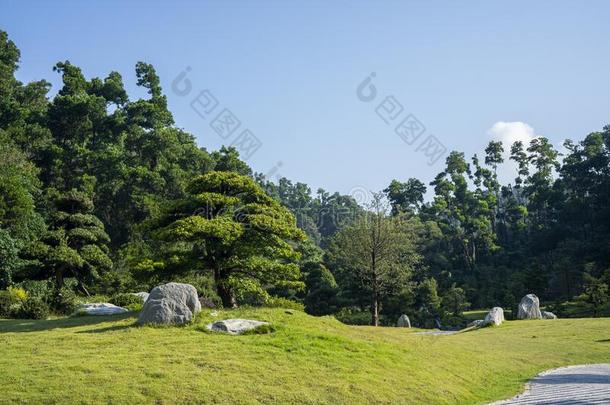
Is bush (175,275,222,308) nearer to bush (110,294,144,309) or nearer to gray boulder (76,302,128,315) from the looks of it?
bush (110,294,144,309)

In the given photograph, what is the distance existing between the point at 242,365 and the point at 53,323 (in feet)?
26.0

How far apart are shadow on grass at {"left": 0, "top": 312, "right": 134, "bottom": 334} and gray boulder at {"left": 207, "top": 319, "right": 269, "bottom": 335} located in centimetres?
362

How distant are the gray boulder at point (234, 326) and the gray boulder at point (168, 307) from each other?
2.83 ft

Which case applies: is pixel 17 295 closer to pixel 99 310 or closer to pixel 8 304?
pixel 8 304

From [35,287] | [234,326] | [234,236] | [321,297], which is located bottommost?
[234,326]

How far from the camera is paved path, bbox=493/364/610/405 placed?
1125cm

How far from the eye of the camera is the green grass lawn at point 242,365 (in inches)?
399

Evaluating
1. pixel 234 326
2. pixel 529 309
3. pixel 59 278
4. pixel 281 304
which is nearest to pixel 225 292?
pixel 281 304

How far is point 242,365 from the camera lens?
11734 mm

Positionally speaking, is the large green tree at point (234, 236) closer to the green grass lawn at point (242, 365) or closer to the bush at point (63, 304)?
the green grass lawn at point (242, 365)

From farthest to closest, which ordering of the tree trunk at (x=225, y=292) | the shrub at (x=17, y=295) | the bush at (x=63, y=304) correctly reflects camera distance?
the bush at (x=63, y=304)
the shrub at (x=17, y=295)
the tree trunk at (x=225, y=292)

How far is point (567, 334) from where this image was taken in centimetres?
2347

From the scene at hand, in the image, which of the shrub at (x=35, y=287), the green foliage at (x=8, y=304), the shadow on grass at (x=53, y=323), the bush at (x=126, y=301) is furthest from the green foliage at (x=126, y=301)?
the shrub at (x=35, y=287)

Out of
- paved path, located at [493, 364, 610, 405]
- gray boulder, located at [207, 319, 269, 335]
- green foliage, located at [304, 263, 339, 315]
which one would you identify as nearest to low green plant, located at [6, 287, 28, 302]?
gray boulder, located at [207, 319, 269, 335]
